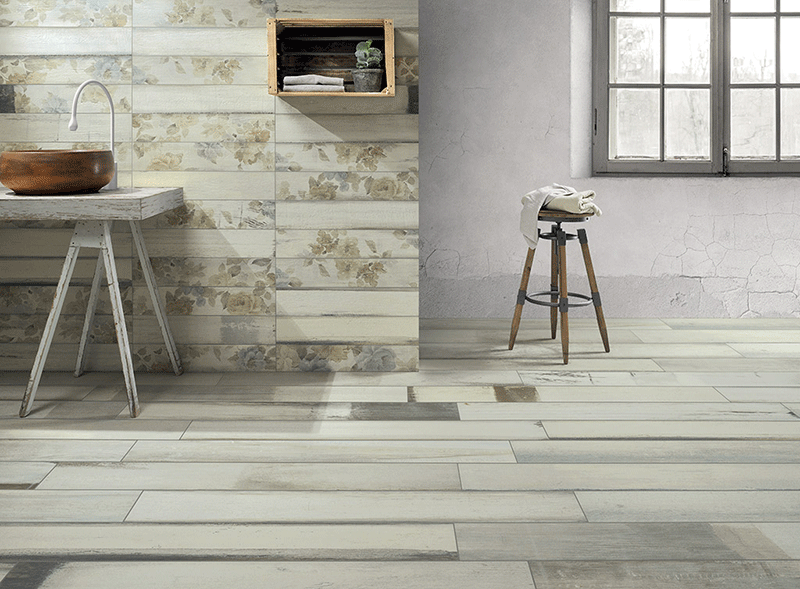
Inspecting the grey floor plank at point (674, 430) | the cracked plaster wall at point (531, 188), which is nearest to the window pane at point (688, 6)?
the cracked plaster wall at point (531, 188)

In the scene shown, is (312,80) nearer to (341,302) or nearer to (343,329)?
(341,302)

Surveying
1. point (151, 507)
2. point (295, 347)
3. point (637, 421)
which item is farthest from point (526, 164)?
point (151, 507)

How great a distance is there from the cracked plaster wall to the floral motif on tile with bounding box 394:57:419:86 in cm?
126

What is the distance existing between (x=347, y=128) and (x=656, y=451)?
180cm

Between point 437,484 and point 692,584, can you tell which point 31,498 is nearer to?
point 437,484

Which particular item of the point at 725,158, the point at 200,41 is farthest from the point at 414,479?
the point at 725,158

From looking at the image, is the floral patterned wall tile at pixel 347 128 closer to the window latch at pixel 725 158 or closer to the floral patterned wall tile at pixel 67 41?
the floral patterned wall tile at pixel 67 41

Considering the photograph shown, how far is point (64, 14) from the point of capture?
139 inches

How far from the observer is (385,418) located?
3035 millimetres

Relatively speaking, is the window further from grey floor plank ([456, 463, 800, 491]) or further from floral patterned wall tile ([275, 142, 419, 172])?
grey floor plank ([456, 463, 800, 491])

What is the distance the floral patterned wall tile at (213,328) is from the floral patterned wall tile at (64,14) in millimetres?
1218

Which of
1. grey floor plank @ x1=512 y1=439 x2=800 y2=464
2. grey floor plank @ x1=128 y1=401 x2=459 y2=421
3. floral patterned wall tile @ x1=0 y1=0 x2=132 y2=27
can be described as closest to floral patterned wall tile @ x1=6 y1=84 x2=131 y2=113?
floral patterned wall tile @ x1=0 y1=0 x2=132 y2=27

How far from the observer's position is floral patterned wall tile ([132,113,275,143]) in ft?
11.8

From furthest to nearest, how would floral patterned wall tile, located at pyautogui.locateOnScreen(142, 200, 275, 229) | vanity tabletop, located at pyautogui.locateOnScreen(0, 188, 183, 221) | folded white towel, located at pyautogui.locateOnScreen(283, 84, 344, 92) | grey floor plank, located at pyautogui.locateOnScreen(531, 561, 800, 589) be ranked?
floral patterned wall tile, located at pyautogui.locateOnScreen(142, 200, 275, 229) → folded white towel, located at pyautogui.locateOnScreen(283, 84, 344, 92) → vanity tabletop, located at pyautogui.locateOnScreen(0, 188, 183, 221) → grey floor plank, located at pyautogui.locateOnScreen(531, 561, 800, 589)
